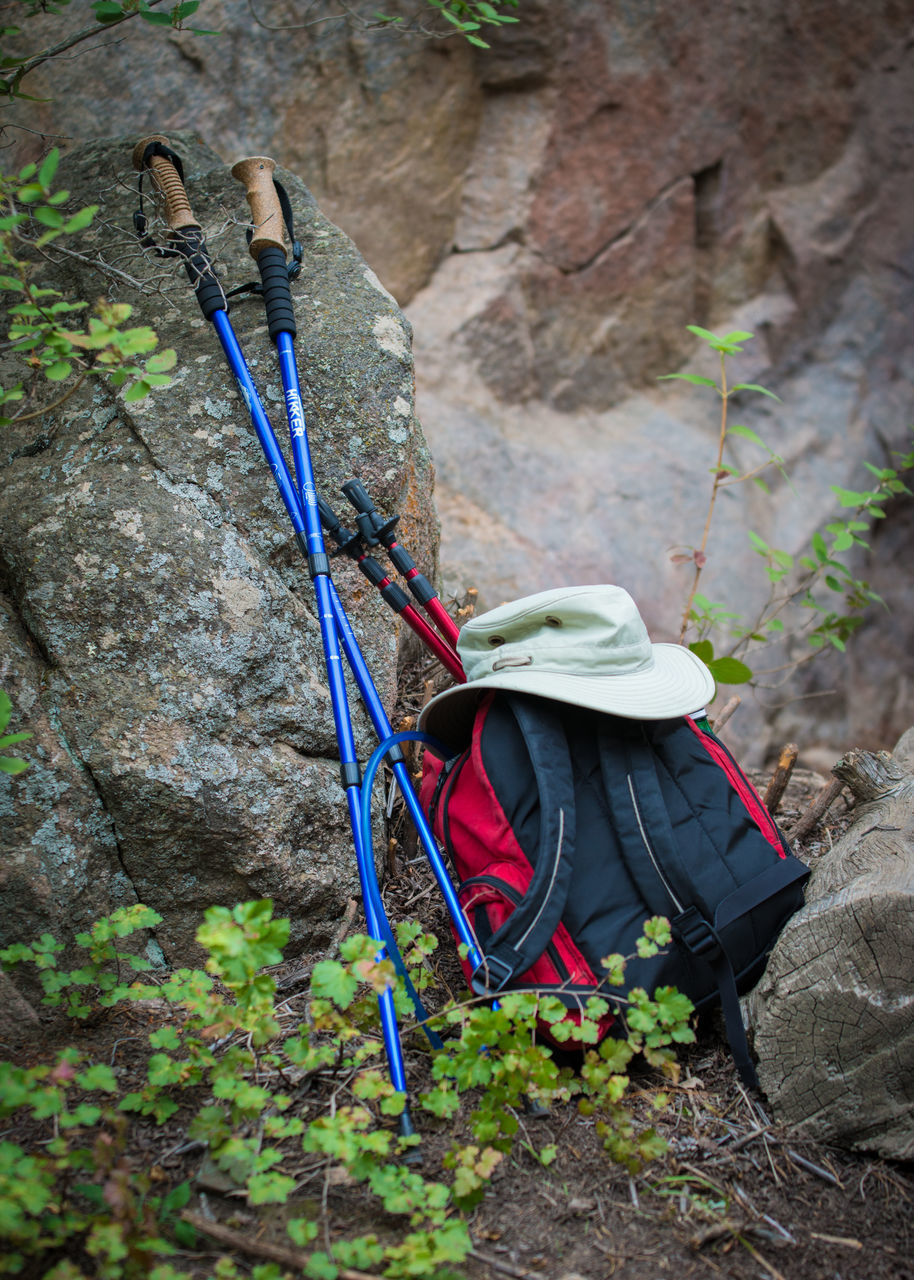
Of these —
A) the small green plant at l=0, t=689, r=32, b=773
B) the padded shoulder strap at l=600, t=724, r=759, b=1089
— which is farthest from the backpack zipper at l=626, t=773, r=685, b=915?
the small green plant at l=0, t=689, r=32, b=773

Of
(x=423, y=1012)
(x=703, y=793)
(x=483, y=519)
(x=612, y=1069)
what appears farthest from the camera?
(x=483, y=519)

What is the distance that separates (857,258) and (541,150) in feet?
8.26

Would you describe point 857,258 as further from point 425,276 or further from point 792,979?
point 792,979

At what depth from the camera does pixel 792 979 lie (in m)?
1.85

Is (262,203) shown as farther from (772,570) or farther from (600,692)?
(772,570)

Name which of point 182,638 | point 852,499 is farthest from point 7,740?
point 852,499

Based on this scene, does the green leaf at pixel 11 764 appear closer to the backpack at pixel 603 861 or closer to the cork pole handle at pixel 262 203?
the backpack at pixel 603 861

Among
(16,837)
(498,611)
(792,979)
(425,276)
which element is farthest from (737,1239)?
(425,276)

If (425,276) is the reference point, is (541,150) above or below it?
above

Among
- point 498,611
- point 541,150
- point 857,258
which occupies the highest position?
point 541,150

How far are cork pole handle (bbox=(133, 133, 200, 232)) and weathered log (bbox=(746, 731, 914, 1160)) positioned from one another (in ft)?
8.20

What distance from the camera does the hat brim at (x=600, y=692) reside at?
6.50 feet

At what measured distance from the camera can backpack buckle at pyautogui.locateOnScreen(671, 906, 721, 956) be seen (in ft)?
6.29

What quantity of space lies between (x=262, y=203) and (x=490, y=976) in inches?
88.7
